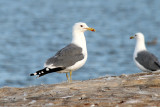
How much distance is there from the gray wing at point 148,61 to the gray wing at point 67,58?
240 cm

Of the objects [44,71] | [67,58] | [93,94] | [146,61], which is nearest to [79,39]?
[67,58]

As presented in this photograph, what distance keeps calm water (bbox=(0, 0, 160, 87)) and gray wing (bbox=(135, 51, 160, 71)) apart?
49.7 inches

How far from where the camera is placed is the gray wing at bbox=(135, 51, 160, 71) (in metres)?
10.3

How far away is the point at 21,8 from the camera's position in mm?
41750

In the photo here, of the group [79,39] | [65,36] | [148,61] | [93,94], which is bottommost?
[93,94]

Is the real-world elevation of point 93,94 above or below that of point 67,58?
below

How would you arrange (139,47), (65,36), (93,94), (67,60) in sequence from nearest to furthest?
1. (93,94)
2. (67,60)
3. (139,47)
4. (65,36)

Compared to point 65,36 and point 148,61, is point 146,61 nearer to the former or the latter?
point 148,61

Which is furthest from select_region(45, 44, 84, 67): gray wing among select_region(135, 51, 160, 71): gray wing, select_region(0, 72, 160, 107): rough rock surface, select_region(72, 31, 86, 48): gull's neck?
A: select_region(135, 51, 160, 71): gray wing

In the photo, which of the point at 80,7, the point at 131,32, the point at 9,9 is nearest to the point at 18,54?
the point at 131,32

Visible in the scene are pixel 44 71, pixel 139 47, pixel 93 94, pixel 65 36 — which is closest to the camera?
pixel 93 94

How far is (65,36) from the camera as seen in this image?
25328 millimetres

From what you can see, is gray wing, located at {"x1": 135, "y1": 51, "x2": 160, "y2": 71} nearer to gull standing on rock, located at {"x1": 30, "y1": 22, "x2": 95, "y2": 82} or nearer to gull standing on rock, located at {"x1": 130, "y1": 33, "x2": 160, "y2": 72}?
gull standing on rock, located at {"x1": 130, "y1": 33, "x2": 160, "y2": 72}

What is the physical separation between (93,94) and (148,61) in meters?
4.20
